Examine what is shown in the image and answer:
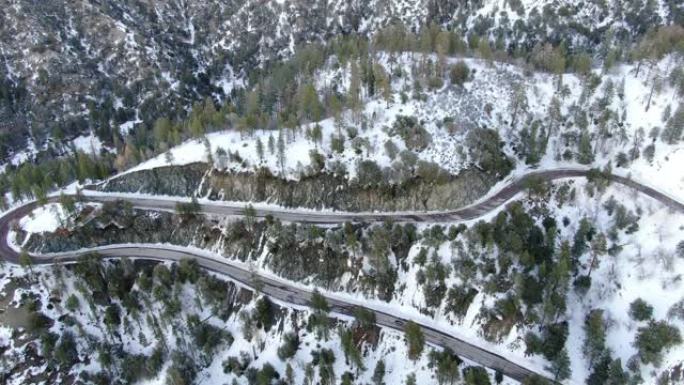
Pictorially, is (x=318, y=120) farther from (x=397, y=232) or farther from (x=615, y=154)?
(x=615, y=154)

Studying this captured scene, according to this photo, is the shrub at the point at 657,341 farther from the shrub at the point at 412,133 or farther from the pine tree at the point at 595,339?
the shrub at the point at 412,133

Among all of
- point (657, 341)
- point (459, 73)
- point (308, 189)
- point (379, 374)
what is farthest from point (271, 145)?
point (657, 341)

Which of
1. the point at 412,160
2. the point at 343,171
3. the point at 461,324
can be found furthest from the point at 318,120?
the point at 461,324

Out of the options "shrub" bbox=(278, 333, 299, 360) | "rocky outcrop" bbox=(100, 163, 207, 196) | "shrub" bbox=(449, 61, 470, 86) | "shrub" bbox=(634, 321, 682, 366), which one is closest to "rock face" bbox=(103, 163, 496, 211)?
"rocky outcrop" bbox=(100, 163, 207, 196)

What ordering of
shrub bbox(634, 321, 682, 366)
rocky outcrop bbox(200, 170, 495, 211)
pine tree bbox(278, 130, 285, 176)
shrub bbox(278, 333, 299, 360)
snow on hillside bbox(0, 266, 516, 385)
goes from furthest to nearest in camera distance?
1. pine tree bbox(278, 130, 285, 176)
2. rocky outcrop bbox(200, 170, 495, 211)
3. shrub bbox(278, 333, 299, 360)
4. snow on hillside bbox(0, 266, 516, 385)
5. shrub bbox(634, 321, 682, 366)

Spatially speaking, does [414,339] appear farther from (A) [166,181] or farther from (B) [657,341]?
(A) [166,181]

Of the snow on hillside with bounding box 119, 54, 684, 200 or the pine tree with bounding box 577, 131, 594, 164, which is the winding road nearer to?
the pine tree with bounding box 577, 131, 594, 164
